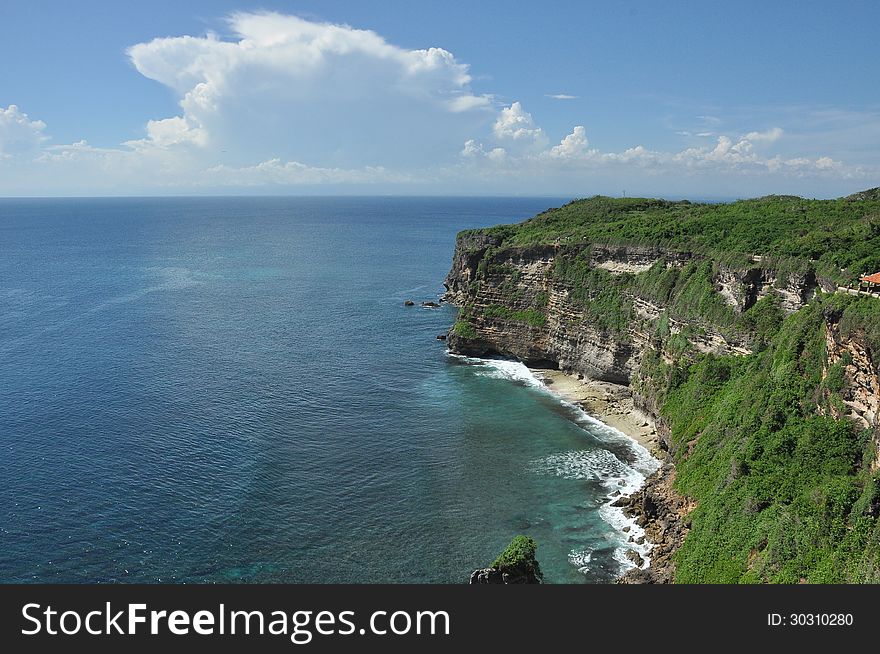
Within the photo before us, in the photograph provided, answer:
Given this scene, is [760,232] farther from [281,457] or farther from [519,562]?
[281,457]

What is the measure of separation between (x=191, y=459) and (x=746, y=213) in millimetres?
74405

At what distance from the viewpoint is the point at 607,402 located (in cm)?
7612

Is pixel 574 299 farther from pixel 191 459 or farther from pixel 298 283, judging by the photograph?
pixel 298 283

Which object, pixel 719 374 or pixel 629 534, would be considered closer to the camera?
pixel 629 534

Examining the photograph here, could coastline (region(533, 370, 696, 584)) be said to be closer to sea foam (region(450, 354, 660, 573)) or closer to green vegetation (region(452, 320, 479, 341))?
sea foam (region(450, 354, 660, 573))

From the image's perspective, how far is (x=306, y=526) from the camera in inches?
1982

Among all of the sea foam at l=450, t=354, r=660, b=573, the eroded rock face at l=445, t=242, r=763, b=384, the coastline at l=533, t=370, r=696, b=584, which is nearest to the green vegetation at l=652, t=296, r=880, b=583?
the coastline at l=533, t=370, r=696, b=584

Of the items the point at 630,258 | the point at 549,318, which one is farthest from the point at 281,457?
the point at 630,258

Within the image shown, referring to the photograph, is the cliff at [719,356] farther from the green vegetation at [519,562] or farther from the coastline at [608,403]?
the green vegetation at [519,562]

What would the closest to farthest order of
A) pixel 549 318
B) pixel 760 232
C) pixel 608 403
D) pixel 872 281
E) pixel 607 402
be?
pixel 872 281 → pixel 760 232 → pixel 608 403 → pixel 607 402 → pixel 549 318

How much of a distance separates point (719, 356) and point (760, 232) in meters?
18.6

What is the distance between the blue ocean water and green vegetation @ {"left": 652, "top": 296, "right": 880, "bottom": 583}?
7518 mm

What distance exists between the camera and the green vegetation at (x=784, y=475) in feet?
124

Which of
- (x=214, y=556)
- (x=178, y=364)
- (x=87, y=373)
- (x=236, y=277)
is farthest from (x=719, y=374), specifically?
(x=236, y=277)
